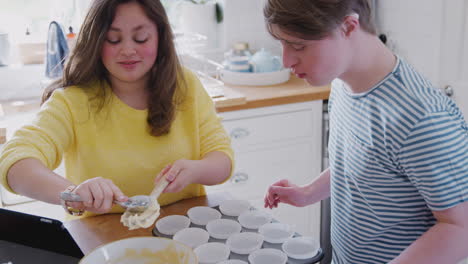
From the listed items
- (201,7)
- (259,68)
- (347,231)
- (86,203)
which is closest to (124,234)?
(86,203)

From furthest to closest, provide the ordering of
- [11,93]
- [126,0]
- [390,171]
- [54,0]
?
[54,0] → [11,93] → [126,0] → [390,171]

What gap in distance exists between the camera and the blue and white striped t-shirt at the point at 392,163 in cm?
86

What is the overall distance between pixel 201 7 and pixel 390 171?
73.4 inches

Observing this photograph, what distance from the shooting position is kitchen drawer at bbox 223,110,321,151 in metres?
2.15

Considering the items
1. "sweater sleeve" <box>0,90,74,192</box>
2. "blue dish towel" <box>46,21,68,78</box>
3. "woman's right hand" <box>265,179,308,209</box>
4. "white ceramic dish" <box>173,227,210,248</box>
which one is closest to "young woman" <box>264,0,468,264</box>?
"woman's right hand" <box>265,179,308,209</box>

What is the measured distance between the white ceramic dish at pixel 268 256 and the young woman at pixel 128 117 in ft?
0.90

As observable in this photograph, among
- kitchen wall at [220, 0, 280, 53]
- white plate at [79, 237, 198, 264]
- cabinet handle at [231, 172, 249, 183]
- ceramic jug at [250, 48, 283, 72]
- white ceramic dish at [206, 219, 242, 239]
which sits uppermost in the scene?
kitchen wall at [220, 0, 280, 53]

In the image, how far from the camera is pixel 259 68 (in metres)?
2.44

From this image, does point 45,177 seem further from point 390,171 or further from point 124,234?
point 390,171

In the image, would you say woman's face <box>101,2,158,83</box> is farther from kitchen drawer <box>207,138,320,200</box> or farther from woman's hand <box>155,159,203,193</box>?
kitchen drawer <box>207,138,320,200</box>

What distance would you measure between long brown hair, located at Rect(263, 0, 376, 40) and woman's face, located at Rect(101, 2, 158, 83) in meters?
0.39

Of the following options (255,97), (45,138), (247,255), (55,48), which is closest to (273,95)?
(255,97)

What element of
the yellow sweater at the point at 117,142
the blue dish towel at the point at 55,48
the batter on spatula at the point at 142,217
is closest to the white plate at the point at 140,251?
the batter on spatula at the point at 142,217

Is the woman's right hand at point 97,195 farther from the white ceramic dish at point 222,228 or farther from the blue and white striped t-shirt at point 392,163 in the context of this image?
the blue and white striped t-shirt at point 392,163
